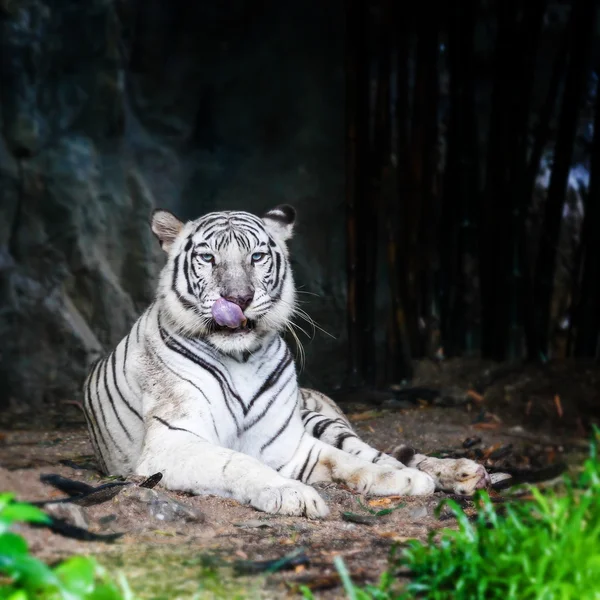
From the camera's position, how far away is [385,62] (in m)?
6.84

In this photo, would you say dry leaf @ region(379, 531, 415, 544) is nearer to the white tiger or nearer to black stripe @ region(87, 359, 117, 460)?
the white tiger

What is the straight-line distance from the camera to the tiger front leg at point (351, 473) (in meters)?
3.87

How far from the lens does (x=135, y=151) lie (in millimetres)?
6949

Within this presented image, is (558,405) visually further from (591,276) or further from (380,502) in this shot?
(380,502)

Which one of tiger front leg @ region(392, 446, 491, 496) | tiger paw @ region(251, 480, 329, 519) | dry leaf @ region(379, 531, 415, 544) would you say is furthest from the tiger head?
dry leaf @ region(379, 531, 415, 544)

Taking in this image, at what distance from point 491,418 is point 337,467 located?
2.20 metres

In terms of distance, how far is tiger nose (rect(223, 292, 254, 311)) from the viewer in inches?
156

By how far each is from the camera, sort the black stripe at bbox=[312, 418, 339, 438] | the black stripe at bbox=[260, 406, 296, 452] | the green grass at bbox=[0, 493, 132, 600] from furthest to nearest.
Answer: the black stripe at bbox=[312, 418, 339, 438]
the black stripe at bbox=[260, 406, 296, 452]
the green grass at bbox=[0, 493, 132, 600]

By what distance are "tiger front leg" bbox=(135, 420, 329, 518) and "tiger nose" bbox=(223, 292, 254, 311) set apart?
1.87 ft

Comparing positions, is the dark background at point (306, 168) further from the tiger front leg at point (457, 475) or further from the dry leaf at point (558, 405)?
the tiger front leg at point (457, 475)

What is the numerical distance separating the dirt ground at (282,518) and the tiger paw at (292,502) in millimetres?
50

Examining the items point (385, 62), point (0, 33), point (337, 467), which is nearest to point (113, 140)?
point (0, 33)

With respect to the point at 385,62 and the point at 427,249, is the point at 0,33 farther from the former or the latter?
the point at 427,249

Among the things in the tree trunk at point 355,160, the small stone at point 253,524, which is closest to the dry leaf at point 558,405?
the tree trunk at point 355,160
